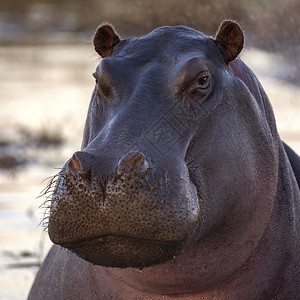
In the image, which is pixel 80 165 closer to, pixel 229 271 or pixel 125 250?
pixel 125 250

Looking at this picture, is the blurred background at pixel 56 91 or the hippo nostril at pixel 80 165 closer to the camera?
the hippo nostril at pixel 80 165

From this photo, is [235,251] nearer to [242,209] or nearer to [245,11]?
[242,209]

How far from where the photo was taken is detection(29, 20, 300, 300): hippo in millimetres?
3869

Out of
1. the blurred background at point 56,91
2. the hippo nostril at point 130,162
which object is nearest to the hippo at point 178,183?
the hippo nostril at point 130,162

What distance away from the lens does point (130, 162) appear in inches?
149

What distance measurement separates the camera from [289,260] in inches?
185

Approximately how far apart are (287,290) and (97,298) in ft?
3.21

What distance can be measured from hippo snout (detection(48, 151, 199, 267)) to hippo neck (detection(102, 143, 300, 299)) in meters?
0.44

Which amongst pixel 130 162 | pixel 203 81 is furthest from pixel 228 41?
pixel 130 162

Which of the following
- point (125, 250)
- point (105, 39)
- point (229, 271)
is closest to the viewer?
point (125, 250)

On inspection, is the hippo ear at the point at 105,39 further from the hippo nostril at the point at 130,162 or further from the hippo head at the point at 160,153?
the hippo nostril at the point at 130,162

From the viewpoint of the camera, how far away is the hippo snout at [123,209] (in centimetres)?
382

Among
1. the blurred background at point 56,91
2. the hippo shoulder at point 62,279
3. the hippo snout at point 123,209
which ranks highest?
the blurred background at point 56,91

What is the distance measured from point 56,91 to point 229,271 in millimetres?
12828
